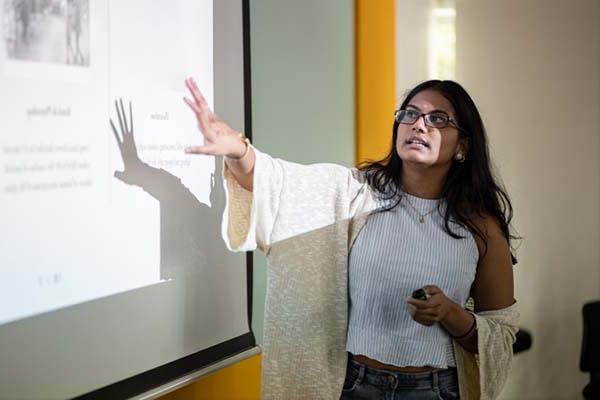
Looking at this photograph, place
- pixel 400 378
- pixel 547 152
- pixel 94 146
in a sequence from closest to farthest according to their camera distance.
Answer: pixel 94 146
pixel 400 378
pixel 547 152

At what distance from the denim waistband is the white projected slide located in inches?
20.8

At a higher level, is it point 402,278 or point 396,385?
point 402,278

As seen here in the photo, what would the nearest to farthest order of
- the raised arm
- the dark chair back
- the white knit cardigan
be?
the raised arm, the white knit cardigan, the dark chair back

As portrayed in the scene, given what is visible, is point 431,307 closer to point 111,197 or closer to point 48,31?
point 111,197

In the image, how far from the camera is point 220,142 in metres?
1.60

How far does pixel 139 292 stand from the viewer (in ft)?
5.73

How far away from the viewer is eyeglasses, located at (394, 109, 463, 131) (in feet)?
6.38

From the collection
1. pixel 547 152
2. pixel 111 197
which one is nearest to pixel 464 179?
pixel 111 197

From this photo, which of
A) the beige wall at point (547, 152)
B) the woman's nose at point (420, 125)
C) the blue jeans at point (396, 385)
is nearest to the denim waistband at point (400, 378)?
the blue jeans at point (396, 385)

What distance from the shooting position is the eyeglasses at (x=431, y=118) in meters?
1.94

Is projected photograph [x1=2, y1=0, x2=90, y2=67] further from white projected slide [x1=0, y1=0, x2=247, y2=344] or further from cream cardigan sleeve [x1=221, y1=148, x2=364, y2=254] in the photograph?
cream cardigan sleeve [x1=221, y1=148, x2=364, y2=254]

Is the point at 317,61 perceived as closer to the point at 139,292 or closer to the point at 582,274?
the point at 139,292

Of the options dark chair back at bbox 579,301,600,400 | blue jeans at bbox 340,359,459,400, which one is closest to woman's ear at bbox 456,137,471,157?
blue jeans at bbox 340,359,459,400

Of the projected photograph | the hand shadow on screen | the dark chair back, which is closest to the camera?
the projected photograph
